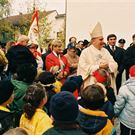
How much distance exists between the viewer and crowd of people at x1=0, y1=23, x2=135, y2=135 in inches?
157

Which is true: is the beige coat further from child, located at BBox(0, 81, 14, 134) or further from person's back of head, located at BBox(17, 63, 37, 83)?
child, located at BBox(0, 81, 14, 134)

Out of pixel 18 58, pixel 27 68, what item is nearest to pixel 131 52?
pixel 18 58

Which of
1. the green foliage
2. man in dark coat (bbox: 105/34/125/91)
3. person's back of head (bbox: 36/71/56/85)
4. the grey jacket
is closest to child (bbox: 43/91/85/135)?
person's back of head (bbox: 36/71/56/85)

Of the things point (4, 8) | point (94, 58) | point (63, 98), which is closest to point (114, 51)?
point (94, 58)

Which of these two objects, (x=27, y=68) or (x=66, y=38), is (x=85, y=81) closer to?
(x=27, y=68)

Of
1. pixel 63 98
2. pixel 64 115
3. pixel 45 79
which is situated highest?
pixel 63 98

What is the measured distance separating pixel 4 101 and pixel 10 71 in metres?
2.81

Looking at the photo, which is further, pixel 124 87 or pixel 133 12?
pixel 133 12

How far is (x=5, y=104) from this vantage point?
200 inches

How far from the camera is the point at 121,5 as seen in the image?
23.2 metres

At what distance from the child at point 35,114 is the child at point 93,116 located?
0.35m

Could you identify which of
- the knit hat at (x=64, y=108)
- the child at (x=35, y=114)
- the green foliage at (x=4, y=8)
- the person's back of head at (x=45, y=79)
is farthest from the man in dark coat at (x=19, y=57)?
the green foliage at (x=4, y=8)

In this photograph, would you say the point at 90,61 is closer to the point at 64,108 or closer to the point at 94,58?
the point at 94,58

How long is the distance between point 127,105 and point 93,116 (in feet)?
5.47
